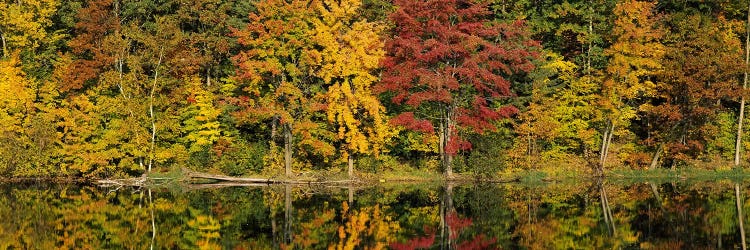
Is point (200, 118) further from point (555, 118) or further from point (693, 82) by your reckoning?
point (693, 82)

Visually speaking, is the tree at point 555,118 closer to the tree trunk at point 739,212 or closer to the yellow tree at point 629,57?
the yellow tree at point 629,57

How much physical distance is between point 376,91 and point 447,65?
4.08 metres

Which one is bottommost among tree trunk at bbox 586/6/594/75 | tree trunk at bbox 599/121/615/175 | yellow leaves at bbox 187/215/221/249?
yellow leaves at bbox 187/215/221/249

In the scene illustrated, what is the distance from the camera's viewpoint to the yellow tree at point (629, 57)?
4194 cm

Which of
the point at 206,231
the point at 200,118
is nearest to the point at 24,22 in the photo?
the point at 200,118

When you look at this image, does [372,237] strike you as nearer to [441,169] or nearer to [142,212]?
[142,212]

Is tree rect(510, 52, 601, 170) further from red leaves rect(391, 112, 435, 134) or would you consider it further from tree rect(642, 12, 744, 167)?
red leaves rect(391, 112, 435, 134)

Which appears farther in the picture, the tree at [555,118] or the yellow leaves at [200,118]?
the yellow leaves at [200,118]

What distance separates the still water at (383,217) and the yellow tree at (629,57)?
6.20m

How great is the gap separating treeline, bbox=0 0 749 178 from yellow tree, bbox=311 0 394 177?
11cm

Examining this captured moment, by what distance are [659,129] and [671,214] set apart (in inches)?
809

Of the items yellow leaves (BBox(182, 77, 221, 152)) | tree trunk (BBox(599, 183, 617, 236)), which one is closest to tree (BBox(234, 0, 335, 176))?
yellow leaves (BBox(182, 77, 221, 152))

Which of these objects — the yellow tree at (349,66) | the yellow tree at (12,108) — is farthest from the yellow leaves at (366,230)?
the yellow tree at (12,108)

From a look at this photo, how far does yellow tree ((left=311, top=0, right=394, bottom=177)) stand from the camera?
40844 millimetres
